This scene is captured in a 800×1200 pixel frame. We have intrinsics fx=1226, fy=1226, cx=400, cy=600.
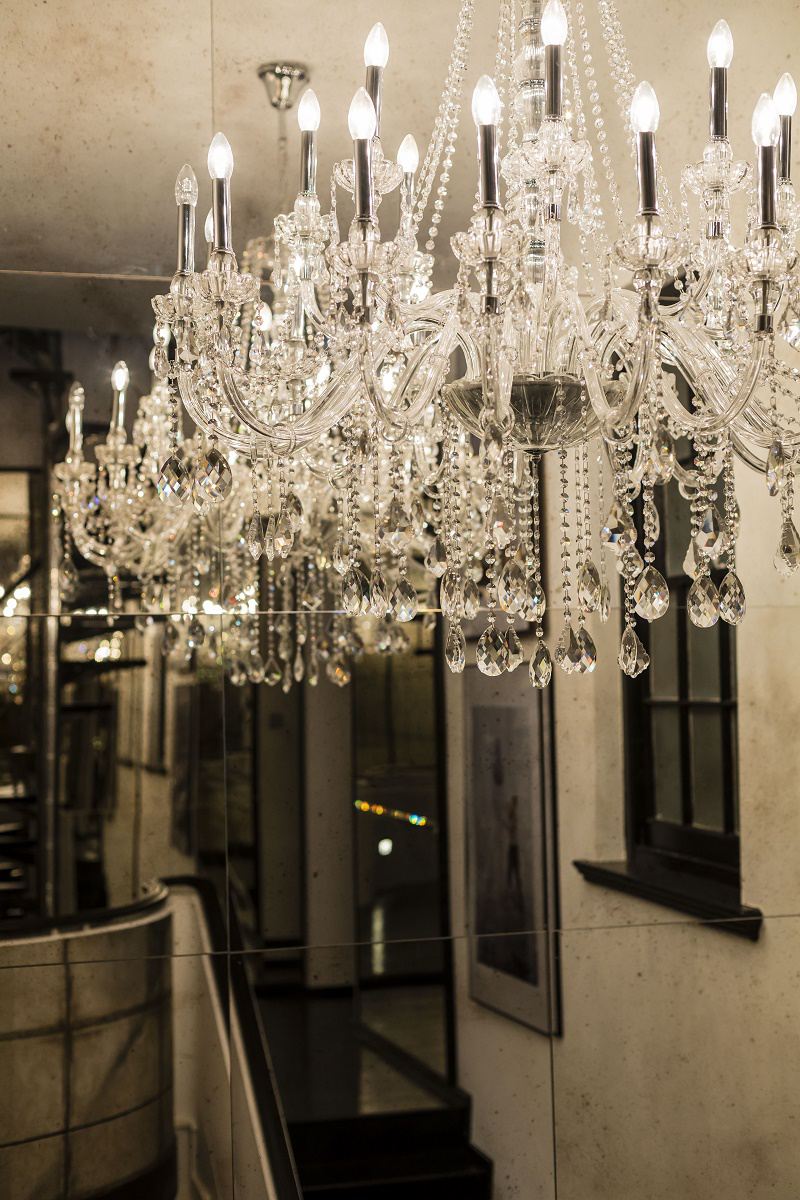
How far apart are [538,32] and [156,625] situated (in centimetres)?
127

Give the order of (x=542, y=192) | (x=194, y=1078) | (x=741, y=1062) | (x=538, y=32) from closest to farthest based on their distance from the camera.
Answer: (x=542, y=192), (x=538, y=32), (x=194, y=1078), (x=741, y=1062)

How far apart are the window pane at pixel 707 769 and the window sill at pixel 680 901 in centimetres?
15

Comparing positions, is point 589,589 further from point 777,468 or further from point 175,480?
point 175,480

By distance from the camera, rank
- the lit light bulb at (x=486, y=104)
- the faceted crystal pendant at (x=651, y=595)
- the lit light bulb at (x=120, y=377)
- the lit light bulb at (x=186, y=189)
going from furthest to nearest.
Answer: the lit light bulb at (x=120, y=377)
the lit light bulb at (x=186, y=189)
the faceted crystal pendant at (x=651, y=595)
the lit light bulb at (x=486, y=104)

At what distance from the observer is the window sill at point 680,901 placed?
2422 millimetres

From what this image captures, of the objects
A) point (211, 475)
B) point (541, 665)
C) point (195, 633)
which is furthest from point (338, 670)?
point (211, 475)

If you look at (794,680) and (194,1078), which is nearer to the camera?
(194,1078)

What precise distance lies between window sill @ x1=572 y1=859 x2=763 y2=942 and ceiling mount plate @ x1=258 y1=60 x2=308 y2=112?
161cm

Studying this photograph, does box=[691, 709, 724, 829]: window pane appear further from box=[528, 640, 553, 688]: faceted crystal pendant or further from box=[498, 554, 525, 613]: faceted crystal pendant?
box=[498, 554, 525, 613]: faceted crystal pendant

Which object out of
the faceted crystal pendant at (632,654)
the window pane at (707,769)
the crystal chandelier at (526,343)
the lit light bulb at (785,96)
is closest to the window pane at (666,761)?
the window pane at (707,769)

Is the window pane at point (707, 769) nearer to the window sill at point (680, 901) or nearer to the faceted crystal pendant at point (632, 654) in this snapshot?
the window sill at point (680, 901)

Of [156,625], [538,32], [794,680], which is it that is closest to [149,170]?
[156,625]

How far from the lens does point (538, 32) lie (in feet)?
4.72

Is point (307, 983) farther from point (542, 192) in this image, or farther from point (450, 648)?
point (542, 192)
